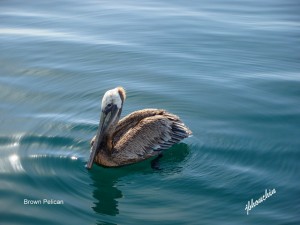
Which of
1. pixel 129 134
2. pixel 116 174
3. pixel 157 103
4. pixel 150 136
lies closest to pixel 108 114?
pixel 129 134

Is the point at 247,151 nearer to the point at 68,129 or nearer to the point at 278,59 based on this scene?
the point at 68,129

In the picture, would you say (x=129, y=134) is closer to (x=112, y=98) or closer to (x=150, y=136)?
(x=150, y=136)

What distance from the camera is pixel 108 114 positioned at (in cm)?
950

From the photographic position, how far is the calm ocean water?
27.9 ft

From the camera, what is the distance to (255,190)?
8695mm

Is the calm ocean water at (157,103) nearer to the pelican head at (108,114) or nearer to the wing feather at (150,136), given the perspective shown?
the wing feather at (150,136)

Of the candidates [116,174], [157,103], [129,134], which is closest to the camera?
[116,174]

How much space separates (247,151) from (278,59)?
462 cm

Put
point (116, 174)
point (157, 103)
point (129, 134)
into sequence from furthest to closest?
point (157, 103), point (129, 134), point (116, 174)

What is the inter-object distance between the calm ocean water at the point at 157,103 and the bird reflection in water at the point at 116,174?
0.10 feet

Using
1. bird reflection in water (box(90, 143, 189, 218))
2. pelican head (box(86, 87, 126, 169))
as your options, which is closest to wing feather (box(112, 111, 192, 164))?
bird reflection in water (box(90, 143, 189, 218))

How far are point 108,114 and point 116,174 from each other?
1.08 metres

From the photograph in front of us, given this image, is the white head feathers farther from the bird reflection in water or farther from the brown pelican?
the bird reflection in water

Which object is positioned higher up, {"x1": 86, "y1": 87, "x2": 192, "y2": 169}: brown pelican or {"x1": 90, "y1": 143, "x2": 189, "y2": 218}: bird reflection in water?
{"x1": 86, "y1": 87, "x2": 192, "y2": 169}: brown pelican
